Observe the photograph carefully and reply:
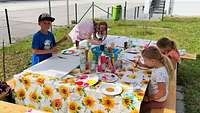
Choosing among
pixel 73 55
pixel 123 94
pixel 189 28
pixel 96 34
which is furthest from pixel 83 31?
pixel 189 28

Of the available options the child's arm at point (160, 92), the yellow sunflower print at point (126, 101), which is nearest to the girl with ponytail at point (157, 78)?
the child's arm at point (160, 92)

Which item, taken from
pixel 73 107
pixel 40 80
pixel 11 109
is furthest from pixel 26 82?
pixel 73 107

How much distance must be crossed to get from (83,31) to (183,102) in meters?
1.99

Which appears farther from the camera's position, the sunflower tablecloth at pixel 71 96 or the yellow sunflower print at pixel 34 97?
the yellow sunflower print at pixel 34 97

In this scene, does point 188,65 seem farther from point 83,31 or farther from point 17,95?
point 17,95

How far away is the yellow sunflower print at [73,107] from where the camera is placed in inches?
97.0

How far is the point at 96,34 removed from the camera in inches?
163

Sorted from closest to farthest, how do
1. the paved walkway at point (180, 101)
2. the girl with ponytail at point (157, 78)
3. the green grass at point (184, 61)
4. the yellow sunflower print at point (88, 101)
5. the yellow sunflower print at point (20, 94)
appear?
the yellow sunflower print at point (88, 101) → the girl with ponytail at point (157, 78) → the yellow sunflower print at point (20, 94) → the paved walkway at point (180, 101) → the green grass at point (184, 61)

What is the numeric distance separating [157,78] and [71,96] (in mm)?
879

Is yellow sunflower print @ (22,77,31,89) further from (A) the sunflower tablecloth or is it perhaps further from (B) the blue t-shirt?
(B) the blue t-shirt

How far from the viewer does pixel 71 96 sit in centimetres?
244

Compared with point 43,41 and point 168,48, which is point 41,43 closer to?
point 43,41

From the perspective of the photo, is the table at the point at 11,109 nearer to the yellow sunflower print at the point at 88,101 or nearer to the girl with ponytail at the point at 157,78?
the yellow sunflower print at the point at 88,101

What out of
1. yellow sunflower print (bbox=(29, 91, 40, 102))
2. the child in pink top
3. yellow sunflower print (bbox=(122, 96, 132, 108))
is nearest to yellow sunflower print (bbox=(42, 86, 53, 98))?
yellow sunflower print (bbox=(29, 91, 40, 102))
